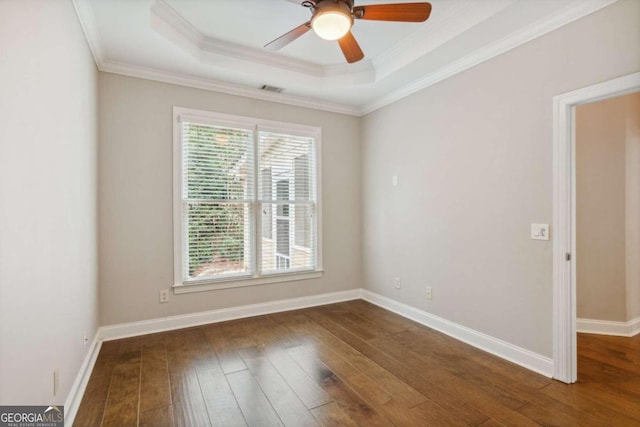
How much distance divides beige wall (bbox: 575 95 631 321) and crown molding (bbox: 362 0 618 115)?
1435mm

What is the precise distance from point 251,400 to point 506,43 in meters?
3.44

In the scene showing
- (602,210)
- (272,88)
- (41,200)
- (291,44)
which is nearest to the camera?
(41,200)

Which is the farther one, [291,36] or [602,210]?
[602,210]

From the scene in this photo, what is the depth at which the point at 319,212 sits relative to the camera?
13.7 feet

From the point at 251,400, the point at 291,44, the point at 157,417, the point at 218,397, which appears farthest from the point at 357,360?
the point at 291,44

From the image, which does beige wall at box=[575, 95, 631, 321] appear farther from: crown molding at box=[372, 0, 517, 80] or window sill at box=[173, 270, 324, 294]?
window sill at box=[173, 270, 324, 294]

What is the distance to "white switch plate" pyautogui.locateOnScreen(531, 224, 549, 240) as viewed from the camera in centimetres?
238

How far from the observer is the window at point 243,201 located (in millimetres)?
3381

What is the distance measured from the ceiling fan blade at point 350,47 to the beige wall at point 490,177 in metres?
1.26

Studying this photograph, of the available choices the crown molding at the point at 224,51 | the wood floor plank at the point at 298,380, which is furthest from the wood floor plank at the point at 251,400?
the crown molding at the point at 224,51

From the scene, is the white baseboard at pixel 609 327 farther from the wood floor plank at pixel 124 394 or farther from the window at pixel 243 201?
the wood floor plank at pixel 124 394

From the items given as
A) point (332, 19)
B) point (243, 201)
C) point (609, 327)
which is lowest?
point (609, 327)

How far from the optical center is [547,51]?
7.76ft

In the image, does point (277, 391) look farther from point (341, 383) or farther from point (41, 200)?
point (41, 200)
